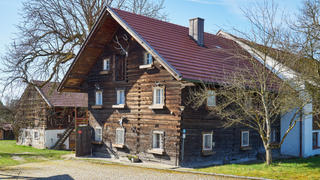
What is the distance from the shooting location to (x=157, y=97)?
17.3 m

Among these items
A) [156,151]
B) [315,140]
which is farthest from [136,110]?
[315,140]

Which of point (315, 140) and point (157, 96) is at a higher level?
point (157, 96)

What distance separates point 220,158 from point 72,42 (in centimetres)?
1507

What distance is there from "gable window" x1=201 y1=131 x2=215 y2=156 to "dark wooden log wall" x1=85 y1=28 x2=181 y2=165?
1630 millimetres

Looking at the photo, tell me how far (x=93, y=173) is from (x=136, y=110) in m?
4.77

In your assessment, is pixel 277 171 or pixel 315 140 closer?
pixel 277 171

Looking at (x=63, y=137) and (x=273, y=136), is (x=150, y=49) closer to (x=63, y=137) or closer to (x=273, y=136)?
(x=273, y=136)

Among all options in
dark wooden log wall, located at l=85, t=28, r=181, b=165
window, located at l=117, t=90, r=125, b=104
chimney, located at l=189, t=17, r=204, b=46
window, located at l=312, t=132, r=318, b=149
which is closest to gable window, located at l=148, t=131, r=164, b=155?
dark wooden log wall, located at l=85, t=28, r=181, b=165

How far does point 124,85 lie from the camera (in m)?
19.2

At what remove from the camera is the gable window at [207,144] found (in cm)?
1664

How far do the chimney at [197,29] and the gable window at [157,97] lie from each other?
501cm

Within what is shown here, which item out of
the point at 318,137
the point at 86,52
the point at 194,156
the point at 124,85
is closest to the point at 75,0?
the point at 86,52

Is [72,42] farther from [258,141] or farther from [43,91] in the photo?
[258,141]

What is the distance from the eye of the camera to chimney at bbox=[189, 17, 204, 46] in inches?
806
